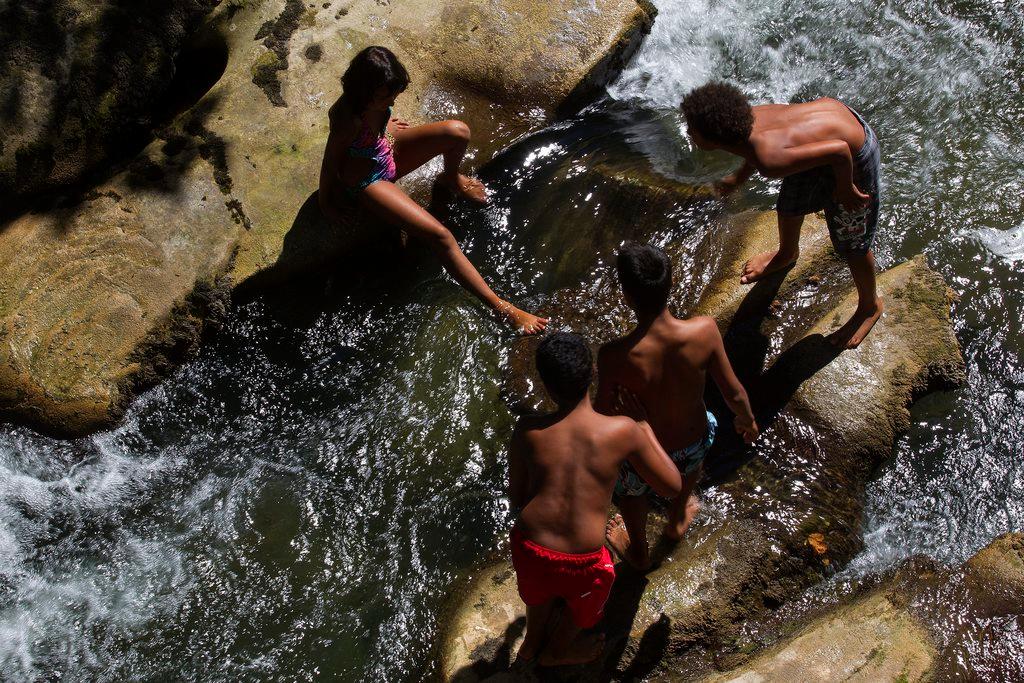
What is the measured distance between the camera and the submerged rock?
3.61 m

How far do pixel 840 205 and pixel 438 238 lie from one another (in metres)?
2.16

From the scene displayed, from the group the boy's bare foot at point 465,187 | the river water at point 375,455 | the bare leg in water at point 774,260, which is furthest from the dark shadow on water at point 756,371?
the boy's bare foot at point 465,187

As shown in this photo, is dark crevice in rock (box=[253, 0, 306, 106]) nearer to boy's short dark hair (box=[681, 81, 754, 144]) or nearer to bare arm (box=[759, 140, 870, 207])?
boy's short dark hair (box=[681, 81, 754, 144])

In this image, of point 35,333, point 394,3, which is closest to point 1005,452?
point 394,3

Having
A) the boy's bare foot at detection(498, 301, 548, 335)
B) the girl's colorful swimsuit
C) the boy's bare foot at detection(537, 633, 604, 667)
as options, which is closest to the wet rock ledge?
the girl's colorful swimsuit

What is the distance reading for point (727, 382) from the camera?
347 centimetres

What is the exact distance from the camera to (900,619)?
3516mm

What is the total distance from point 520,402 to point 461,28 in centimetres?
291

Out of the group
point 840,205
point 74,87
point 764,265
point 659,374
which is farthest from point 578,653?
point 74,87

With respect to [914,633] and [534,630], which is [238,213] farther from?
[914,633]

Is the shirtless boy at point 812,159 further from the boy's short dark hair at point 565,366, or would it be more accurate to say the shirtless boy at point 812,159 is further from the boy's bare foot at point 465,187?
the boy's bare foot at point 465,187

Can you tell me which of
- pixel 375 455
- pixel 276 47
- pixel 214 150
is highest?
pixel 276 47

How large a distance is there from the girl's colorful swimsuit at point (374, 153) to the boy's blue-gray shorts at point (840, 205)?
7.42 feet

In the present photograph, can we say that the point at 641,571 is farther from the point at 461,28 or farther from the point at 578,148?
the point at 461,28
